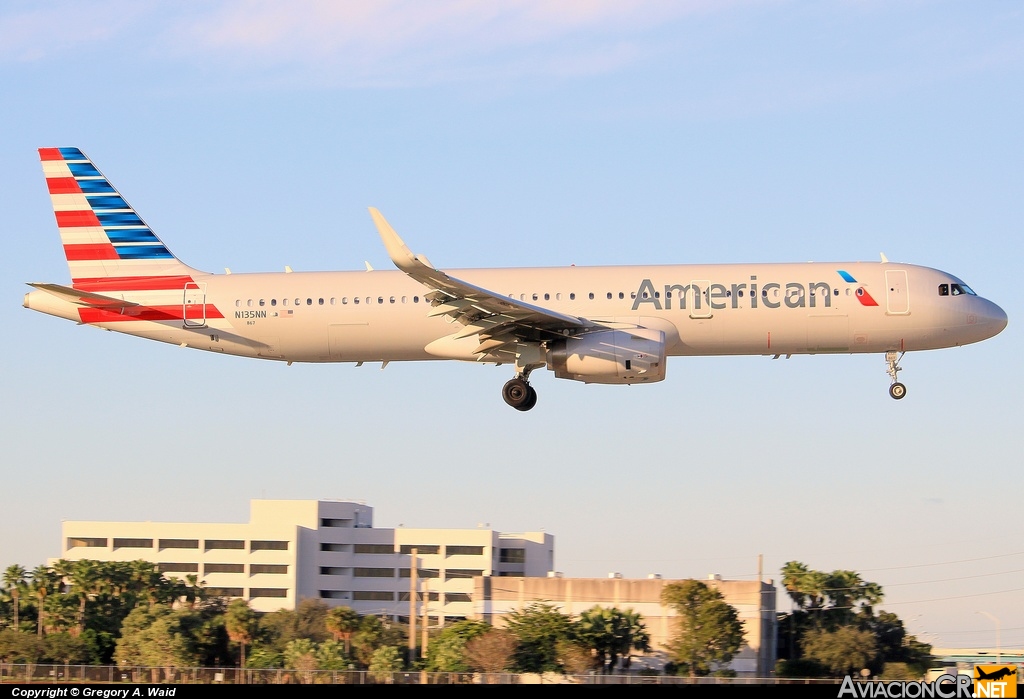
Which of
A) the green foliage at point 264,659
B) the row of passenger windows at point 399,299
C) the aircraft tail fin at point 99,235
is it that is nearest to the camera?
the row of passenger windows at point 399,299

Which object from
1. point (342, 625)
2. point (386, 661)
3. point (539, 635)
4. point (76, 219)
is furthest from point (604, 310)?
point (342, 625)

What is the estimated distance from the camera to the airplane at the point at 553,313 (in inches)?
1630

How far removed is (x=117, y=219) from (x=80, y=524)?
74.7 metres

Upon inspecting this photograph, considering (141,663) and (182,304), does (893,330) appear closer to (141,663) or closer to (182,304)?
(182,304)

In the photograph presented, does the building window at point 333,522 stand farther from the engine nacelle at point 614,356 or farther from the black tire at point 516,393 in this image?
the engine nacelle at point 614,356

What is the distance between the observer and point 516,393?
141 ft

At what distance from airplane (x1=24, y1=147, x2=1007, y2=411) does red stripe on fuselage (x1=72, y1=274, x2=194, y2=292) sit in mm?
55

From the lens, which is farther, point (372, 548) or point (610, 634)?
point (372, 548)

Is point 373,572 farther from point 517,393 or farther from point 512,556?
point 517,393

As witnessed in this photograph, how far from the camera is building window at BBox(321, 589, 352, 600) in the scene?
111 metres

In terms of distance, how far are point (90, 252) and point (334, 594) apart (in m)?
69.1

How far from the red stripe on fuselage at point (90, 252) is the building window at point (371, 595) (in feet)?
228

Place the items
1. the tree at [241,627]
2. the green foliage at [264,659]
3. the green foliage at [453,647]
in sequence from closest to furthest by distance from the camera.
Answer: the green foliage at [453,647], the green foliage at [264,659], the tree at [241,627]

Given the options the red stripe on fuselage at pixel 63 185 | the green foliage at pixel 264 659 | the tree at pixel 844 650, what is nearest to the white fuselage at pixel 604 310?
the red stripe on fuselage at pixel 63 185
